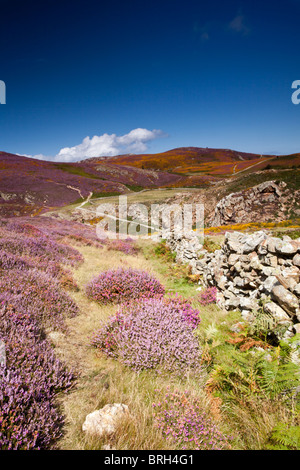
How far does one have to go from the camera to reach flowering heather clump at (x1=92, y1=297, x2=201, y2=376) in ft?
12.5

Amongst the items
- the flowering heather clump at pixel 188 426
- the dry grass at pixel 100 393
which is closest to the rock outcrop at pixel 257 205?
the dry grass at pixel 100 393

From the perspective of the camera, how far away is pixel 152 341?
4.07 meters

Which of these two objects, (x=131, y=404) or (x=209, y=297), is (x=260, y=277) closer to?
(x=209, y=297)

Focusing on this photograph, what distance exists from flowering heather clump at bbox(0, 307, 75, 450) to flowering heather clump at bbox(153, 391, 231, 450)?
124 centimetres

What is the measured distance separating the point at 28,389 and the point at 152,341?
202 cm

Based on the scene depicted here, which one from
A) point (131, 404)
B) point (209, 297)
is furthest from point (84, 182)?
point (131, 404)

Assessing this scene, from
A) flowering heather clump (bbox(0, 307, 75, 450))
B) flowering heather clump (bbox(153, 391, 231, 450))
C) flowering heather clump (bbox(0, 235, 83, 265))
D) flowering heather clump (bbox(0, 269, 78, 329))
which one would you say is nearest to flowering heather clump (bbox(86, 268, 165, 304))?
flowering heather clump (bbox(0, 269, 78, 329))

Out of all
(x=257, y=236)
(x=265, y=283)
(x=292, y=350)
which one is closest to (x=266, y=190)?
(x=257, y=236)

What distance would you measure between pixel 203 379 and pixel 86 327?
2.81 metres

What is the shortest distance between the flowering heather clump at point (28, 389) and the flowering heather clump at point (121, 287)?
108 inches

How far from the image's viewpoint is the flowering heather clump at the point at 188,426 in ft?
8.38

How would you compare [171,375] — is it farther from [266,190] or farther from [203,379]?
[266,190]

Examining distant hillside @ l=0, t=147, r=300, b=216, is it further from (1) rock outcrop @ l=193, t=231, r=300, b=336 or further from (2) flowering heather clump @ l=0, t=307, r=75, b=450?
(2) flowering heather clump @ l=0, t=307, r=75, b=450

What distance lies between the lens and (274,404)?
9.37ft
